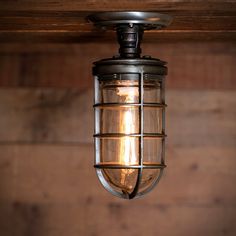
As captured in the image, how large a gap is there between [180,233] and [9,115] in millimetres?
540

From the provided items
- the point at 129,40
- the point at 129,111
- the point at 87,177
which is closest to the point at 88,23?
A: the point at 129,40

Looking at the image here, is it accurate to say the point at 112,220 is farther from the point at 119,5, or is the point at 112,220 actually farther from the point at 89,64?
the point at 119,5

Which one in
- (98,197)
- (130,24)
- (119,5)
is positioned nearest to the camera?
(119,5)

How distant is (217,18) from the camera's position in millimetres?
1538

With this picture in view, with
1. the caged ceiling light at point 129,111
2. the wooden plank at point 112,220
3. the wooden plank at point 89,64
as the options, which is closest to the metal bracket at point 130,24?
the caged ceiling light at point 129,111

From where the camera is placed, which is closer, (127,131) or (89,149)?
(127,131)

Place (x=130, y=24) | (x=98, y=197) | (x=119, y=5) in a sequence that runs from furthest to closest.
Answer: (x=98, y=197) → (x=130, y=24) → (x=119, y=5)

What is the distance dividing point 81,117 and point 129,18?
1.65 feet

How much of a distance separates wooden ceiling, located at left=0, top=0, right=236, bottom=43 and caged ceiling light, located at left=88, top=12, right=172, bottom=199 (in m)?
0.06

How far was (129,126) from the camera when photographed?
5.23 feet

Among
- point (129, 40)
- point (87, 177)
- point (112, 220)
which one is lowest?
point (112, 220)

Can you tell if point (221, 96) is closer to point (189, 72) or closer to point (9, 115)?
point (189, 72)

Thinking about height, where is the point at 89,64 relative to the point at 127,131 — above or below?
above

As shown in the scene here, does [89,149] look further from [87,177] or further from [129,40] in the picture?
[129,40]
